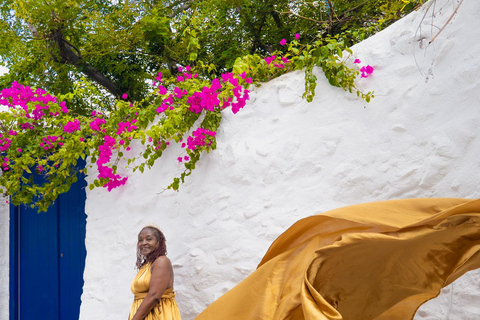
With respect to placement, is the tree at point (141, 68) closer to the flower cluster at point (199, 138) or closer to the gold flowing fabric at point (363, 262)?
the flower cluster at point (199, 138)

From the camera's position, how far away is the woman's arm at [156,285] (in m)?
3.43

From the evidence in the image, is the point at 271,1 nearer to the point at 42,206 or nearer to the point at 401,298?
the point at 42,206

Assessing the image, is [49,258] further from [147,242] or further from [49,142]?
[147,242]

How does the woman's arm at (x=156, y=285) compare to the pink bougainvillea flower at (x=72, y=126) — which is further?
the pink bougainvillea flower at (x=72, y=126)

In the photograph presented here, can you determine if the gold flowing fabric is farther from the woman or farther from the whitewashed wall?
the woman

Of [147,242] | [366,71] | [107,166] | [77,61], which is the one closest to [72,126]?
[107,166]

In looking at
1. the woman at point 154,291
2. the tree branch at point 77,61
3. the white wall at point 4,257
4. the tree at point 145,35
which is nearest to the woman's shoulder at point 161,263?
the woman at point 154,291

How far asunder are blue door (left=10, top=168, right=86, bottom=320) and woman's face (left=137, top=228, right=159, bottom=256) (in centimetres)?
173

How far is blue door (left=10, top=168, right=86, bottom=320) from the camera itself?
5.39 meters

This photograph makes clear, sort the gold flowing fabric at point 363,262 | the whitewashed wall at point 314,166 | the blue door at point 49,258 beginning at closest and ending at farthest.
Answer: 1. the gold flowing fabric at point 363,262
2. the whitewashed wall at point 314,166
3. the blue door at point 49,258

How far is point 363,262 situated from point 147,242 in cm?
209

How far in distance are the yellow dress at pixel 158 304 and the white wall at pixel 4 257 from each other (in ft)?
9.50

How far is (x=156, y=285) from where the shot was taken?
3.51 meters

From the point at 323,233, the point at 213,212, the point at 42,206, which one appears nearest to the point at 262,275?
the point at 323,233
